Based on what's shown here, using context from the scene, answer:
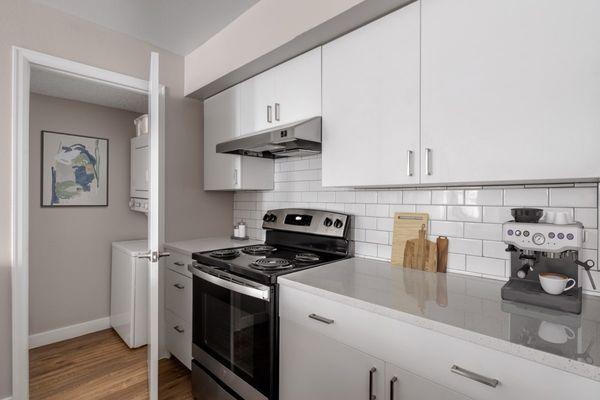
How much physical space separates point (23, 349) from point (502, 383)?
250 cm

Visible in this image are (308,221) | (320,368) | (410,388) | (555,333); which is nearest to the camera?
(555,333)

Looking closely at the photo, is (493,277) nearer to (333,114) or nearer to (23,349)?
(333,114)

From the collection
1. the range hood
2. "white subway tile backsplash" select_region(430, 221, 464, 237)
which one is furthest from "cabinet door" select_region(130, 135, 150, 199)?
"white subway tile backsplash" select_region(430, 221, 464, 237)

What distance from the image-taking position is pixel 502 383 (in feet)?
2.69

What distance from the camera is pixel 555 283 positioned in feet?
3.42

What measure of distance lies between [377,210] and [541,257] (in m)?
0.82

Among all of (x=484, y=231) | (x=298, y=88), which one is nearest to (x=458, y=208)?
(x=484, y=231)

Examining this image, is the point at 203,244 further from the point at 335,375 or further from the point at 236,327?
the point at 335,375

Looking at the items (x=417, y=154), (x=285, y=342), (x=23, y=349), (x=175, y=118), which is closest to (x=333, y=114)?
(x=417, y=154)

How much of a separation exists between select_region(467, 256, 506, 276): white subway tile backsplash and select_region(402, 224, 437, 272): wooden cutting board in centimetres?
16

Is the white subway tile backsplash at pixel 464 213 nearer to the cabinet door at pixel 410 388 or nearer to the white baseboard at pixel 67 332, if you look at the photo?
the cabinet door at pixel 410 388

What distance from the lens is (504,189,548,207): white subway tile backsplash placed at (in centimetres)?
128

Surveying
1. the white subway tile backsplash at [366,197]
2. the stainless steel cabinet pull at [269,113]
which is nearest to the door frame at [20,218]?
the stainless steel cabinet pull at [269,113]

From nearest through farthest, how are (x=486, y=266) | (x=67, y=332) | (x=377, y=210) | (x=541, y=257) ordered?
(x=541, y=257)
(x=486, y=266)
(x=377, y=210)
(x=67, y=332)
